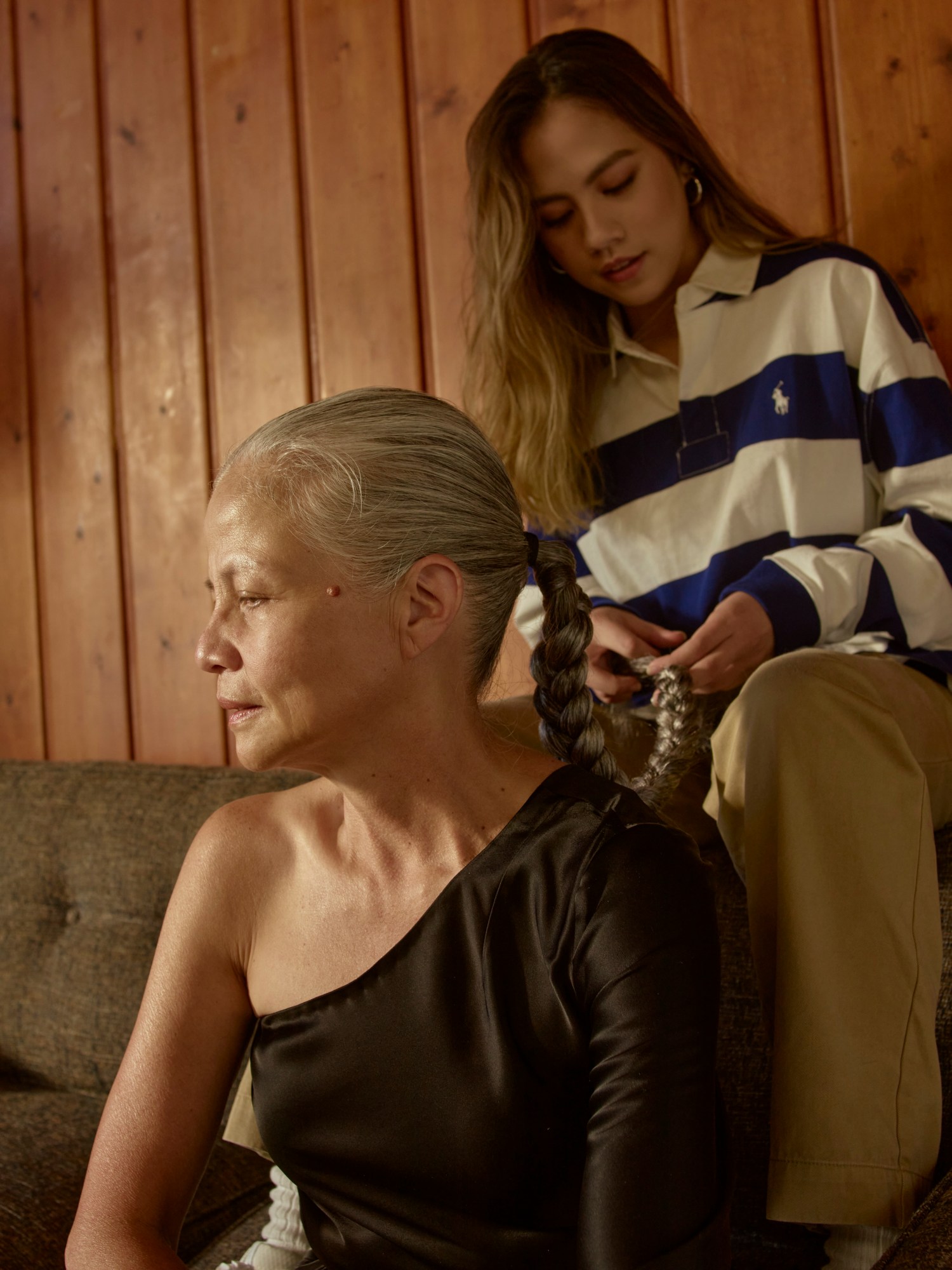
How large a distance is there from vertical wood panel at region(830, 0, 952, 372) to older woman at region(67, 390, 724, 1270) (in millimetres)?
826

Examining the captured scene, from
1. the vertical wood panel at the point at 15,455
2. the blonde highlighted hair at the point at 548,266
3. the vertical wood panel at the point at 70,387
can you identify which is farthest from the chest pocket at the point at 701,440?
the vertical wood panel at the point at 15,455

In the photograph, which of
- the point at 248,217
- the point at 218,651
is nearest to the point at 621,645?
the point at 218,651

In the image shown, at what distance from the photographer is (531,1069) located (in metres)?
0.83

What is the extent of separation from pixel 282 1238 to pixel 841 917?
60 cm

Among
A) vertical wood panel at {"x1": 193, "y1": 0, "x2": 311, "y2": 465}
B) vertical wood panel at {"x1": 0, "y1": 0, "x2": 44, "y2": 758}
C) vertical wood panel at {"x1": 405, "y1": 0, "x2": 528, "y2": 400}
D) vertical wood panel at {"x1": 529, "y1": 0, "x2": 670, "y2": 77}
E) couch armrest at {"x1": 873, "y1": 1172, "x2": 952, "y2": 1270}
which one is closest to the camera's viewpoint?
couch armrest at {"x1": 873, "y1": 1172, "x2": 952, "y2": 1270}

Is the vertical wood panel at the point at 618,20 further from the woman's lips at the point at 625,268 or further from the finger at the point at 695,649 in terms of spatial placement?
the finger at the point at 695,649

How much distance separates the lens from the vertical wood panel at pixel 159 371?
218cm

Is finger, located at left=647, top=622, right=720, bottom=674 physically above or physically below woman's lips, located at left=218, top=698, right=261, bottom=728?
above

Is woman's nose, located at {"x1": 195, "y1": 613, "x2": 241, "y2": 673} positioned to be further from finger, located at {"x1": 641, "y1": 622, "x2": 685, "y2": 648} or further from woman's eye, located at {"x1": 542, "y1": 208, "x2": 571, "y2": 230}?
woman's eye, located at {"x1": 542, "y1": 208, "x2": 571, "y2": 230}

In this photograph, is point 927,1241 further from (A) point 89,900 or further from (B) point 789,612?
(A) point 89,900

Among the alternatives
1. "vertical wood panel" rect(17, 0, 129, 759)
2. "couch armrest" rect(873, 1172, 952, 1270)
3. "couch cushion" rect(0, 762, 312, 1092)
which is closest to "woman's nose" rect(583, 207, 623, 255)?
"couch cushion" rect(0, 762, 312, 1092)

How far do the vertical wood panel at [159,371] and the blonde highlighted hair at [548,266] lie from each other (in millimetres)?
786

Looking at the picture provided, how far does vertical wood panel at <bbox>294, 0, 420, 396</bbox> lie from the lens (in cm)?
192

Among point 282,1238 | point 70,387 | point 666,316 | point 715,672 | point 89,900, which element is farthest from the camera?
point 70,387
